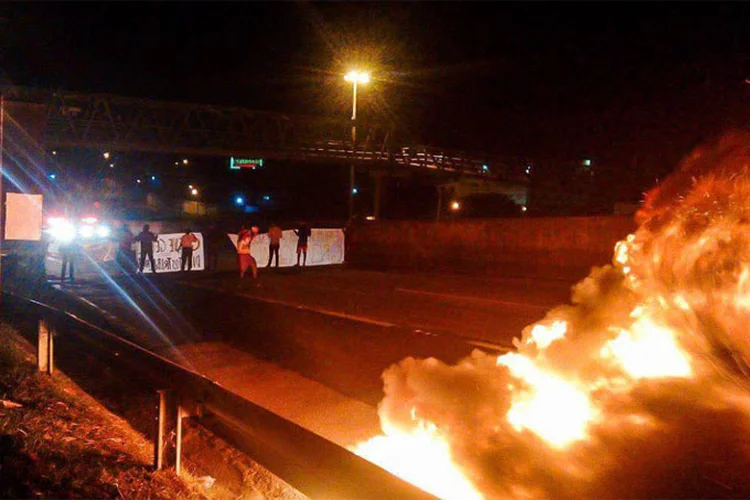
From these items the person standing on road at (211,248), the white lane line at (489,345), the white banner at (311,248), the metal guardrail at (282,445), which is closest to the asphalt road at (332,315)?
the white lane line at (489,345)

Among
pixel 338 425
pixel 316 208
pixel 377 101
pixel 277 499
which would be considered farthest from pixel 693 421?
pixel 316 208

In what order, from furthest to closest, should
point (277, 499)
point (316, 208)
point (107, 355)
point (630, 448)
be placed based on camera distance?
1. point (316, 208)
2. point (107, 355)
3. point (277, 499)
4. point (630, 448)

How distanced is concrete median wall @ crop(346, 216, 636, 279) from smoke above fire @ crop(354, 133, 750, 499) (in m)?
13.5

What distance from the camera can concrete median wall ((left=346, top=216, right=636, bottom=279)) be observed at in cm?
2192

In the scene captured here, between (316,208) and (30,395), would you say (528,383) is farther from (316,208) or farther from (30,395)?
(316,208)

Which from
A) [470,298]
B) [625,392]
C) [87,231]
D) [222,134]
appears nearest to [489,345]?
[625,392]

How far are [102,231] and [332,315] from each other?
625 inches

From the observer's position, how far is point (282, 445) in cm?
451

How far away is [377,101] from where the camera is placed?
46.2m

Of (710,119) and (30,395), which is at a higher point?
(710,119)

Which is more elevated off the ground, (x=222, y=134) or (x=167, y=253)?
(x=222, y=134)

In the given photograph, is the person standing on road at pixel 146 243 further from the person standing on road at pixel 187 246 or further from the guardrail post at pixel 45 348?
the guardrail post at pixel 45 348

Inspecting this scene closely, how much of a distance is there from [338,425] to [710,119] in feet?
67.9

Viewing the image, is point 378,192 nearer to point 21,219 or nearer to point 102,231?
point 102,231
